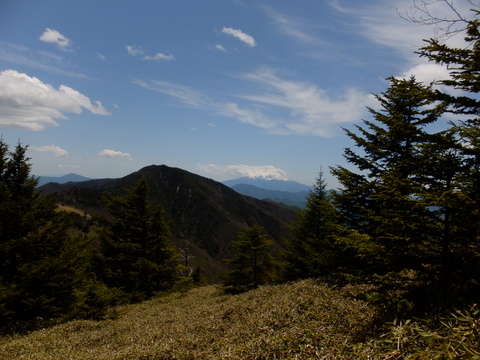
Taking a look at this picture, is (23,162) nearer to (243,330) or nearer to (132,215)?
(132,215)

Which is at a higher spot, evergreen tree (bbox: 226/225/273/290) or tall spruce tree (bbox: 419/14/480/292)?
tall spruce tree (bbox: 419/14/480/292)

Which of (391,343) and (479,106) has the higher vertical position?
(479,106)

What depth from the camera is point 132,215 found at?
2000 cm

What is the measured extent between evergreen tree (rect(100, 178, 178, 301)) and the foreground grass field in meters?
9.07

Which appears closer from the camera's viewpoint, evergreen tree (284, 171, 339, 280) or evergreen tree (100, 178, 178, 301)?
evergreen tree (284, 171, 339, 280)

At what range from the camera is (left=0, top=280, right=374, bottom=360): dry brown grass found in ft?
15.8

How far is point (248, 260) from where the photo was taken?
60.1 ft

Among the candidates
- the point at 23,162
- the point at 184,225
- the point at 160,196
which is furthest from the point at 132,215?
the point at 160,196

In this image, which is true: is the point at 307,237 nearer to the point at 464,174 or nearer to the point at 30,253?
the point at 464,174

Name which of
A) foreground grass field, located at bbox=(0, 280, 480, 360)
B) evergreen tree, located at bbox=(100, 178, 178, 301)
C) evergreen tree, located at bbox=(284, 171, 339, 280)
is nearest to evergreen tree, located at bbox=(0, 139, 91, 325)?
foreground grass field, located at bbox=(0, 280, 480, 360)

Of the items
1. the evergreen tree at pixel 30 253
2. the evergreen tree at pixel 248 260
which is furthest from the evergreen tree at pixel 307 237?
the evergreen tree at pixel 30 253

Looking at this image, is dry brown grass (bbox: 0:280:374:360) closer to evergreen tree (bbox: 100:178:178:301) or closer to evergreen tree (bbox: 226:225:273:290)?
evergreen tree (bbox: 226:225:273:290)

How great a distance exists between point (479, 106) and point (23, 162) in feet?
62.4

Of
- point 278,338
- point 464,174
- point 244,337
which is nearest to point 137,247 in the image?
point 244,337
